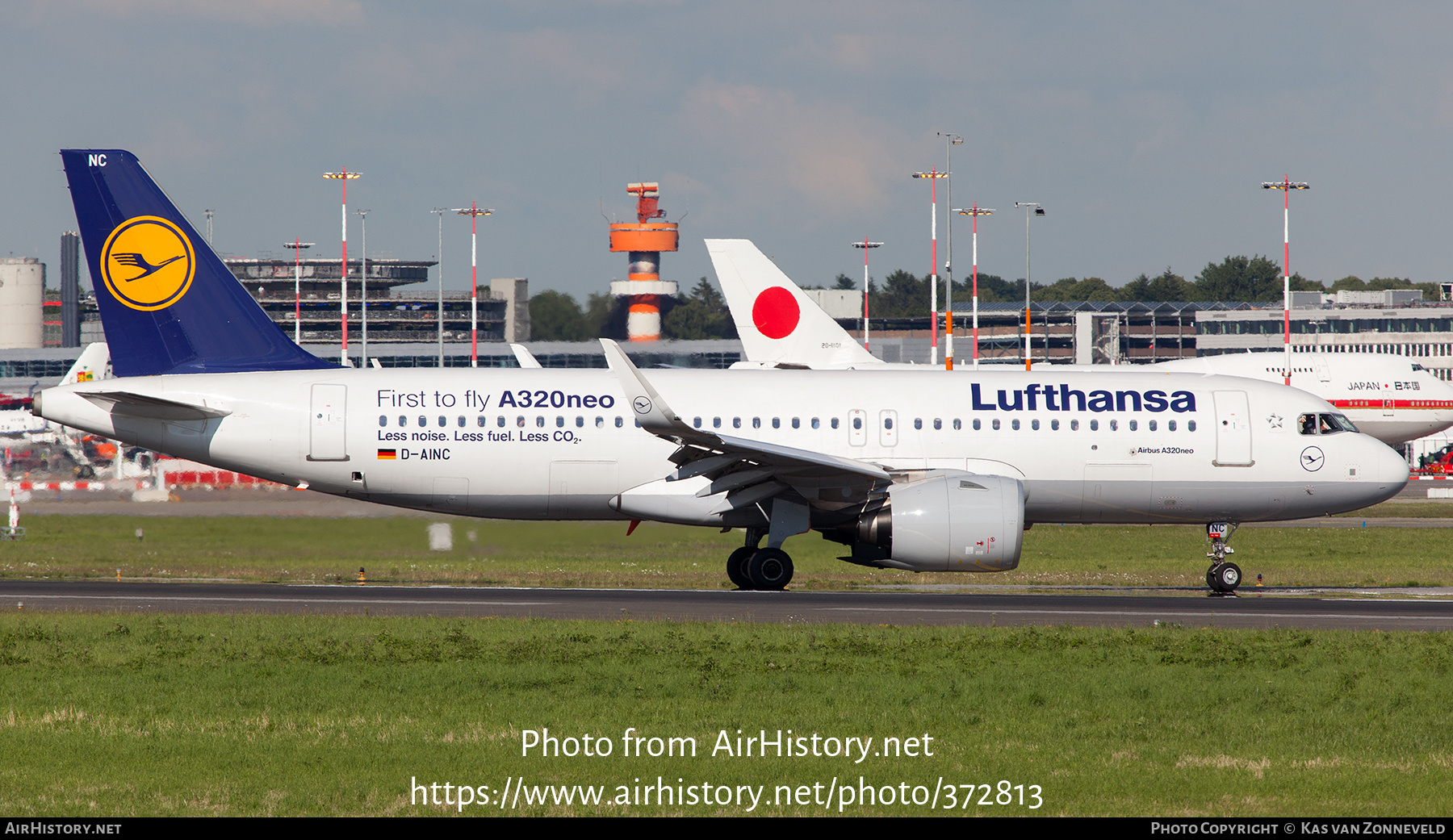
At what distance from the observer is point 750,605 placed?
22609 mm

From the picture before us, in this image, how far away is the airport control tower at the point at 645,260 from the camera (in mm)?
138250

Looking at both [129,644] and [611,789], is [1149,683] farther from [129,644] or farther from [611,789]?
[129,644]

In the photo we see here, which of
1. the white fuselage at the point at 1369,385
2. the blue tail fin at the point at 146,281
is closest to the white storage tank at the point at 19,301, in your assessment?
the white fuselage at the point at 1369,385

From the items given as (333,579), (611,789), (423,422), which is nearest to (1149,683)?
(611,789)

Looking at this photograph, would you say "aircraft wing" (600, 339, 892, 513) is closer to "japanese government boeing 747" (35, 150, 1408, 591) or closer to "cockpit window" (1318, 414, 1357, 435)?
"japanese government boeing 747" (35, 150, 1408, 591)

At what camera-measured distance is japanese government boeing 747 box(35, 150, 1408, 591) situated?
25.7 meters

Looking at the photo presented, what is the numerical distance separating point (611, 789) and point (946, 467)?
654 inches

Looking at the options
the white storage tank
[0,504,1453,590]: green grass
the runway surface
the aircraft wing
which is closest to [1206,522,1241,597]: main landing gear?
the runway surface

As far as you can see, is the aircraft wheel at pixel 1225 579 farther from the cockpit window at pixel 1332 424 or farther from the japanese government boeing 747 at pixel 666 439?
the cockpit window at pixel 1332 424

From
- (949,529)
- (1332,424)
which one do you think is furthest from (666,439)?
Result: (1332,424)

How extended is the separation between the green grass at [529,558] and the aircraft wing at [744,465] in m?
2.83

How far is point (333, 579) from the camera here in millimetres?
27906

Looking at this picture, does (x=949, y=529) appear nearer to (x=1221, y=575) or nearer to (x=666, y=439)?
(x=666, y=439)

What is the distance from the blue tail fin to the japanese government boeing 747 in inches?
1.3
